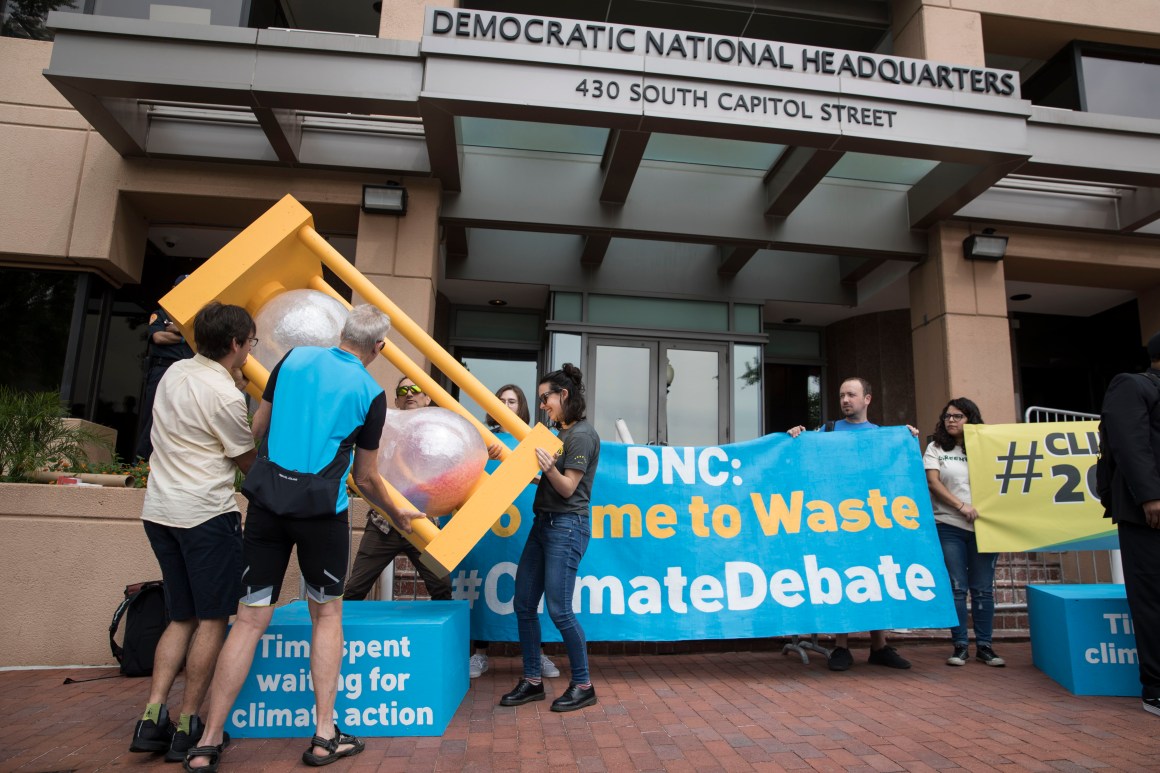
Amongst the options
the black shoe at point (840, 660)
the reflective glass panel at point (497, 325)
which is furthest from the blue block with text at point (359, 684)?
the reflective glass panel at point (497, 325)

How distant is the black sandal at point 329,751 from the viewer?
3062mm

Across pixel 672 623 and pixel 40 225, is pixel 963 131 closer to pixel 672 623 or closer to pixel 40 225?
pixel 672 623

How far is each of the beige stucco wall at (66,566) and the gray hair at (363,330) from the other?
2.95 m

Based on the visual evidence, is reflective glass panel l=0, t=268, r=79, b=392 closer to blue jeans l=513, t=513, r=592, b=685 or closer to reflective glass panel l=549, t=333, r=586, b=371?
reflective glass panel l=549, t=333, r=586, b=371

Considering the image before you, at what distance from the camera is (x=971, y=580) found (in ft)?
17.3

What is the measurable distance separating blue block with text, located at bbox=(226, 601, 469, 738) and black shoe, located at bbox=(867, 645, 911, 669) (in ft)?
10.7

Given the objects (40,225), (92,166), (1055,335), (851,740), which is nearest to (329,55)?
(92,166)

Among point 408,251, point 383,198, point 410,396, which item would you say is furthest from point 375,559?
point 383,198

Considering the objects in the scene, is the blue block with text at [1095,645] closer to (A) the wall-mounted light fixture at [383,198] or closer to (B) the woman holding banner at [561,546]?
(B) the woman holding banner at [561,546]

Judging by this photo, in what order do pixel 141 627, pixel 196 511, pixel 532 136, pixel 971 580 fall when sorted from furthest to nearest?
pixel 532 136 → pixel 971 580 → pixel 141 627 → pixel 196 511

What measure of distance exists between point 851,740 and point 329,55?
7.38m

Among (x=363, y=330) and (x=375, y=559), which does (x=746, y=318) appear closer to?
(x=375, y=559)

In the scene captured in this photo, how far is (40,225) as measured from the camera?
8102mm

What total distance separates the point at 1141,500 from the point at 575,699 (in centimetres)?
341
